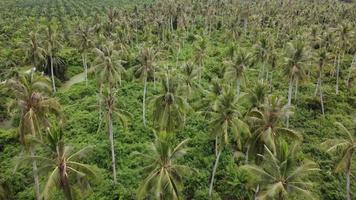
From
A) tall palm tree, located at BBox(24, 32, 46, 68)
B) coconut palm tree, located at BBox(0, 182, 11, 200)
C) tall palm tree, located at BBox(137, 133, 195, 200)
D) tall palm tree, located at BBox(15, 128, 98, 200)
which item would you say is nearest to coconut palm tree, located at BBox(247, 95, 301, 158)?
tall palm tree, located at BBox(137, 133, 195, 200)

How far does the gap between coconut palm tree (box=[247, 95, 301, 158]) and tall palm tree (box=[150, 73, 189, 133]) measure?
9503 millimetres

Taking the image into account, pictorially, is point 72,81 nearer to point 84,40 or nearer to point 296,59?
point 84,40

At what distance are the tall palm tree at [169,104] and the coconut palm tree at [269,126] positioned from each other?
9503mm

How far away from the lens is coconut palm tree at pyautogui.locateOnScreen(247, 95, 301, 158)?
28.6 metres

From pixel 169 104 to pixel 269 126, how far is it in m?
11.9

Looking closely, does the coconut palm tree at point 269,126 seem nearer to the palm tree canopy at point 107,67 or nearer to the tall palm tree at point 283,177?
the tall palm tree at point 283,177

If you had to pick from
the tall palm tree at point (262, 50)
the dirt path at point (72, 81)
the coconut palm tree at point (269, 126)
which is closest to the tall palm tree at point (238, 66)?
the tall palm tree at point (262, 50)

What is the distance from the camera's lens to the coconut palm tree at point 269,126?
28641 mm

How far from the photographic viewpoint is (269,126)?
29.0 metres

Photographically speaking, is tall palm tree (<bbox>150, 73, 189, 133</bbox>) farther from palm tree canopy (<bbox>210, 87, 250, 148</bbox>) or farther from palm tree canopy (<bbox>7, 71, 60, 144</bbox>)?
palm tree canopy (<bbox>7, 71, 60, 144</bbox>)

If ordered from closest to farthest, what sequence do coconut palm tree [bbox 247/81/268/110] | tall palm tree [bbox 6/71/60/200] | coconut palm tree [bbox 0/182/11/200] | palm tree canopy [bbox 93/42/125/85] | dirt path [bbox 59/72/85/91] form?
tall palm tree [bbox 6/71/60/200] < coconut palm tree [bbox 0/182/11/200] < coconut palm tree [bbox 247/81/268/110] < palm tree canopy [bbox 93/42/125/85] < dirt path [bbox 59/72/85/91]

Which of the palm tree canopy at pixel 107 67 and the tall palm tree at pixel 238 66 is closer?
the palm tree canopy at pixel 107 67

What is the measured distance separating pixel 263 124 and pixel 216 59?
50.5m

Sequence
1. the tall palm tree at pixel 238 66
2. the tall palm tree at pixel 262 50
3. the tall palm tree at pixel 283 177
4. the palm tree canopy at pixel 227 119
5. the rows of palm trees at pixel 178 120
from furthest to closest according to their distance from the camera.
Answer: the tall palm tree at pixel 262 50 < the tall palm tree at pixel 238 66 < the palm tree canopy at pixel 227 119 < the rows of palm trees at pixel 178 120 < the tall palm tree at pixel 283 177
